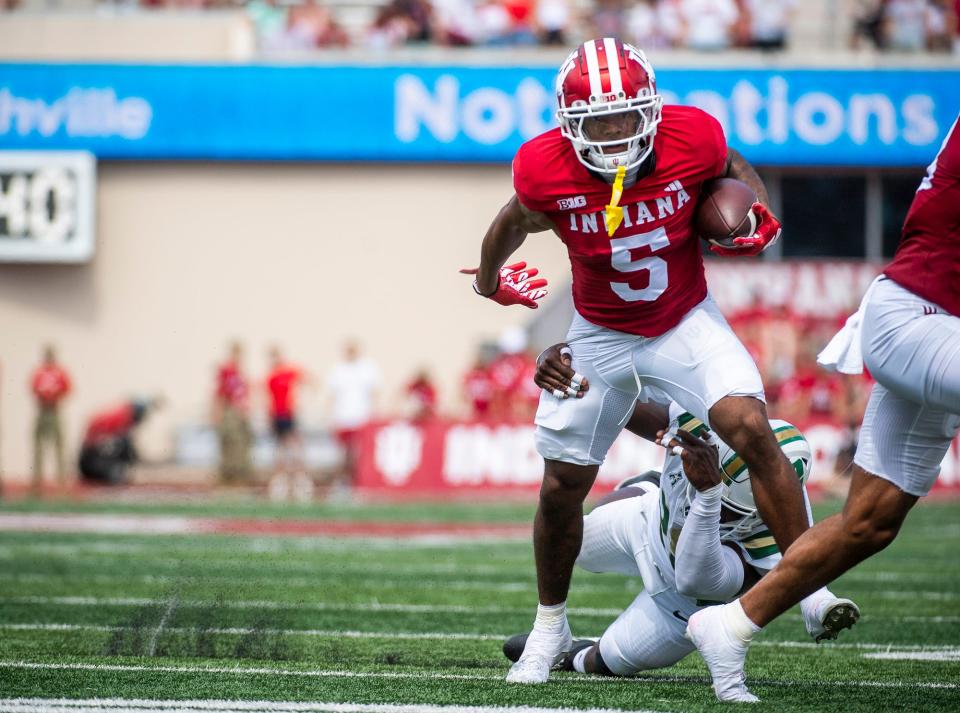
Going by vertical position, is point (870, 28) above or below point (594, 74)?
above

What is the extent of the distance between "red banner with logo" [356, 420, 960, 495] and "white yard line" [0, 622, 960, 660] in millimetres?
8320

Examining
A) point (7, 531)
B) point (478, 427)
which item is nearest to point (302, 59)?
point (478, 427)

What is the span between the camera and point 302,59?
16.4 meters

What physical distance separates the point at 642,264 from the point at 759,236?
38 cm

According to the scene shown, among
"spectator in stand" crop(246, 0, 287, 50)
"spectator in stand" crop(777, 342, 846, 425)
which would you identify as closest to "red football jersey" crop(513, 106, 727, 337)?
"spectator in stand" crop(777, 342, 846, 425)

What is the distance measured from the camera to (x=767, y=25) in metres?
16.5

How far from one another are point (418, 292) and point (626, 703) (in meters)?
13.4

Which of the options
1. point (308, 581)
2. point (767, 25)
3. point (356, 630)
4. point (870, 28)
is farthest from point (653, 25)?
point (356, 630)

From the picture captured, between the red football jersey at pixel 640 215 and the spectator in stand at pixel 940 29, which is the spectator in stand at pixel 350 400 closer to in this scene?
the spectator in stand at pixel 940 29

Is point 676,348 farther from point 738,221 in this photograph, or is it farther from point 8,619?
point 8,619

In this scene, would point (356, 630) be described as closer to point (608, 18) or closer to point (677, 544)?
point (677, 544)

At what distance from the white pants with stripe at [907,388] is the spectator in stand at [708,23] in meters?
13.6

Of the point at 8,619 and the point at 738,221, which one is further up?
the point at 738,221

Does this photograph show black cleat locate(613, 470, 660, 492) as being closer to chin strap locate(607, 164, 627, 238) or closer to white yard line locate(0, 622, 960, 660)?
white yard line locate(0, 622, 960, 660)
